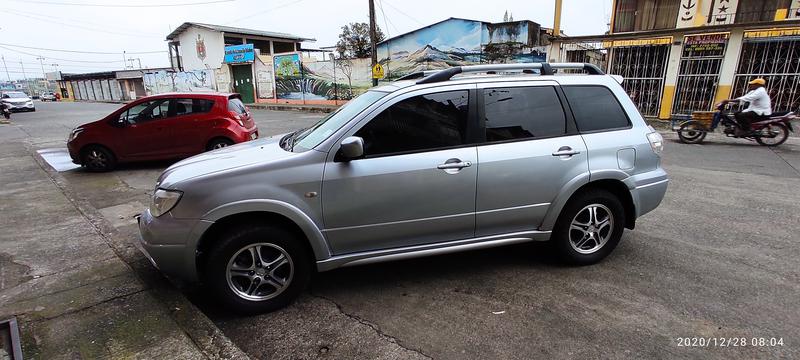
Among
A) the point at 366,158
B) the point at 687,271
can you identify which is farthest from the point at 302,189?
the point at 687,271

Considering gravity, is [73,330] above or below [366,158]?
below

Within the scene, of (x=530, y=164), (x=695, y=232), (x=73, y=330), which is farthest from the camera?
(x=695, y=232)

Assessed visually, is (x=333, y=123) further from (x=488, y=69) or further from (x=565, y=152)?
(x=565, y=152)

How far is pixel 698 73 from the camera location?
1449cm

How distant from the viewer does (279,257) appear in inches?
122

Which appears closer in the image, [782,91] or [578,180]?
[578,180]

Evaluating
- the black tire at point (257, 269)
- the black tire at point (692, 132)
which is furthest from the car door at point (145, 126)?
the black tire at point (692, 132)

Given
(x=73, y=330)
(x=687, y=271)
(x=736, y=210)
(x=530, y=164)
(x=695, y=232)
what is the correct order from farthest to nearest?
1. (x=736, y=210)
2. (x=695, y=232)
3. (x=687, y=271)
4. (x=530, y=164)
5. (x=73, y=330)

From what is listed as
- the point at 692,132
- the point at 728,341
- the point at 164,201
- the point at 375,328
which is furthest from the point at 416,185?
the point at 692,132

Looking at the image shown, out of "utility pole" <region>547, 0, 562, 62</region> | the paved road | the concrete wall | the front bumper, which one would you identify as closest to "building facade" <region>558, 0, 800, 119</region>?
"utility pole" <region>547, 0, 562, 62</region>

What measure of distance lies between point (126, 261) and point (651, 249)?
4990 mm

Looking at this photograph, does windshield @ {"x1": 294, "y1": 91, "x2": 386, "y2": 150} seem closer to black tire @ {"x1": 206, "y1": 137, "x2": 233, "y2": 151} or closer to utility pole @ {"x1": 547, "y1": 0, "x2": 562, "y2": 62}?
black tire @ {"x1": 206, "y1": 137, "x2": 233, "y2": 151}

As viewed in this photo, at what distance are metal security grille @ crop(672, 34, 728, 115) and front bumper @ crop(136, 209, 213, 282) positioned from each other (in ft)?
54.0

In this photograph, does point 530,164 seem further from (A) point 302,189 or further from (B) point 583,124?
(A) point 302,189
